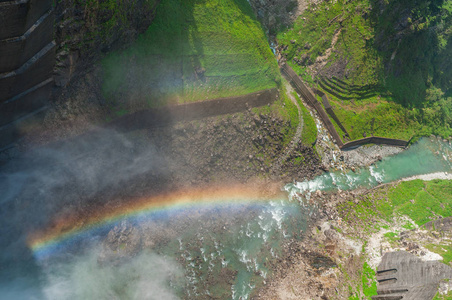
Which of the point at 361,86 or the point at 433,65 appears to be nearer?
the point at 361,86

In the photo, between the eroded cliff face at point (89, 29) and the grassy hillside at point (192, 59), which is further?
the grassy hillside at point (192, 59)

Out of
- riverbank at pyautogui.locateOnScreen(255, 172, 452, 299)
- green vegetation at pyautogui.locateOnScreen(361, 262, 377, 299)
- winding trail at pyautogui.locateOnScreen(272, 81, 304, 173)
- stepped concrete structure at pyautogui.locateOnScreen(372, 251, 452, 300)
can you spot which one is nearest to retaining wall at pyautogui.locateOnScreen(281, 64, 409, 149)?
winding trail at pyautogui.locateOnScreen(272, 81, 304, 173)

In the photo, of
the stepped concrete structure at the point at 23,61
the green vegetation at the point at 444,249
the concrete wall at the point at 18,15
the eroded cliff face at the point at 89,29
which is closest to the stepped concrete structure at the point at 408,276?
the green vegetation at the point at 444,249

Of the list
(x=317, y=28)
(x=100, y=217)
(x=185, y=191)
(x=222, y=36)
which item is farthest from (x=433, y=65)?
(x=100, y=217)

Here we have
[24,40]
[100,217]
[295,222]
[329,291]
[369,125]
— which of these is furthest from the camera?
[369,125]

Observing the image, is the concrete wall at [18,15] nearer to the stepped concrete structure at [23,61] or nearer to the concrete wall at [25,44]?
the stepped concrete structure at [23,61]

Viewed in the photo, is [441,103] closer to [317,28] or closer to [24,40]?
[317,28]

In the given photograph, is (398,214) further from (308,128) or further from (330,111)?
(330,111)

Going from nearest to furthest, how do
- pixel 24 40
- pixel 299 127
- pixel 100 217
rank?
pixel 24 40 < pixel 100 217 < pixel 299 127

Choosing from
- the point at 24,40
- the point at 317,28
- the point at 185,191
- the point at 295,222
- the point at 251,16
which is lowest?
the point at 295,222
